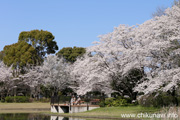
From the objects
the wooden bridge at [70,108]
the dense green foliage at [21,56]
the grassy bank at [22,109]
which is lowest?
the grassy bank at [22,109]

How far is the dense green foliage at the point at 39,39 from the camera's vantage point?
209 ft

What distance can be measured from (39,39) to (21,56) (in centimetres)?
668

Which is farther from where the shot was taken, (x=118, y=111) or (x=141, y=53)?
(x=118, y=111)

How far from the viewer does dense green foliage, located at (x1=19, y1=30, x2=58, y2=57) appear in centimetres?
6372

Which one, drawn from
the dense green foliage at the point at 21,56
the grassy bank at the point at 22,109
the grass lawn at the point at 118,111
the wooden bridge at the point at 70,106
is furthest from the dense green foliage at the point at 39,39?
the grass lawn at the point at 118,111

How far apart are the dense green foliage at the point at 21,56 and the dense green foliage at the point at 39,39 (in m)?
2.16

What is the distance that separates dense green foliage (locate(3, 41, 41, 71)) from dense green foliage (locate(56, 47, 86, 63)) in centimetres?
983

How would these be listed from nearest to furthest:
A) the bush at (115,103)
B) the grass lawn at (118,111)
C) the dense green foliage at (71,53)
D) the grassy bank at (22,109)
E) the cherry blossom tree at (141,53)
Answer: the cherry blossom tree at (141,53) → the grass lawn at (118,111) → the bush at (115,103) → the grassy bank at (22,109) → the dense green foliage at (71,53)

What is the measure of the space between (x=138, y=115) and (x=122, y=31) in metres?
12.2

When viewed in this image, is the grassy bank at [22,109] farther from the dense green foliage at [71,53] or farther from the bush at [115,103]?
the dense green foliage at [71,53]

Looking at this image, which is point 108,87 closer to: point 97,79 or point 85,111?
point 97,79

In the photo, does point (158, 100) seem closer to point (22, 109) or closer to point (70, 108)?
point (70, 108)

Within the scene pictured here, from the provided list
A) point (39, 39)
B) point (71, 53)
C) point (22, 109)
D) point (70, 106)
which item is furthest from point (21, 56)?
point (70, 106)

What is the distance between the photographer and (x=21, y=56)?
60.1 metres
